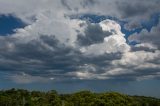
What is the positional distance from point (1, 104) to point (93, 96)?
6904 centimetres

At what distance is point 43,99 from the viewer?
16412 centimetres

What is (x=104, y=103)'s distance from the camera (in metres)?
120

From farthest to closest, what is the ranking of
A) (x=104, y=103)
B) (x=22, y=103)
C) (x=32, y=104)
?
(x=22, y=103), (x=32, y=104), (x=104, y=103)

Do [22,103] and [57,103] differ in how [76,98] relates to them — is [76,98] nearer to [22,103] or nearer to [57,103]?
[57,103]

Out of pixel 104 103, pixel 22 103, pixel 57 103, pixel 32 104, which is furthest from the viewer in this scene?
pixel 22 103

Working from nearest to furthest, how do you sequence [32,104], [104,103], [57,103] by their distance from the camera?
[104,103]
[57,103]
[32,104]

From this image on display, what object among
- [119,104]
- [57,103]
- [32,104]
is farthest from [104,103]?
[32,104]

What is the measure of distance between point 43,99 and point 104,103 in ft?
165

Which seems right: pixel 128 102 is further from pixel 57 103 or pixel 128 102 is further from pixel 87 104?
pixel 57 103

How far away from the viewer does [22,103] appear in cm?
16838

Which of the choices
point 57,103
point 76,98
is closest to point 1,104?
point 57,103

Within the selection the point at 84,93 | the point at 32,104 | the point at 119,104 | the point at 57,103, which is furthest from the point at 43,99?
the point at 119,104

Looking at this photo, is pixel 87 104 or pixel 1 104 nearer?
pixel 87 104

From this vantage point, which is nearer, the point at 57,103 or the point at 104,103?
the point at 104,103
